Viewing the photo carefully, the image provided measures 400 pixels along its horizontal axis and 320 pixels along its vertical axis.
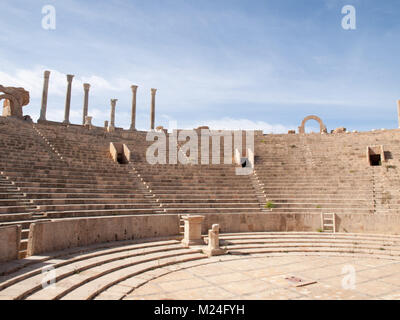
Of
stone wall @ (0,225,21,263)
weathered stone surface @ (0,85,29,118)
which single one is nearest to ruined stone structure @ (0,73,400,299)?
stone wall @ (0,225,21,263)

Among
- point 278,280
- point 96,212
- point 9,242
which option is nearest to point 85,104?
point 96,212

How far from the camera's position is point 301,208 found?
1409 cm

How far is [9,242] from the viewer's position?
274 inches

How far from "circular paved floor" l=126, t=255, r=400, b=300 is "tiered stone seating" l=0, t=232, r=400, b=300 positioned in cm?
47

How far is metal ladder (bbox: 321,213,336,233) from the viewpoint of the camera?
41.9ft

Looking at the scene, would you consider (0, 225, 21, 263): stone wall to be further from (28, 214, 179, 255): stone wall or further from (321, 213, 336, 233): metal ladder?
(321, 213, 336, 233): metal ladder

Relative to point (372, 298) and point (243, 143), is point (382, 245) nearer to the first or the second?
point (372, 298)

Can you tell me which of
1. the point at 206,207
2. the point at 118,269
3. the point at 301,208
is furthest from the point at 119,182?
the point at 301,208

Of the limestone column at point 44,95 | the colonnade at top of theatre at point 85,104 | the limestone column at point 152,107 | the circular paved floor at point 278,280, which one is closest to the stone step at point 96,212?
the circular paved floor at point 278,280

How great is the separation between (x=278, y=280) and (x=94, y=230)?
5.57 metres

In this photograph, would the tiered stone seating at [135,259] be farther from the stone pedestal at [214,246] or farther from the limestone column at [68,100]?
the limestone column at [68,100]

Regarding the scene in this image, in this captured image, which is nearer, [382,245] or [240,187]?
[382,245]

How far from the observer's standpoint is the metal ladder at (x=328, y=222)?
12775mm

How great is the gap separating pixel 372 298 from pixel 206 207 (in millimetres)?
8112
